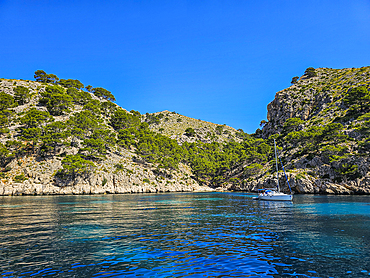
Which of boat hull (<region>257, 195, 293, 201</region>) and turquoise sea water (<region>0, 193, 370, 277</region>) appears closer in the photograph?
turquoise sea water (<region>0, 193, 370, 277</region>)

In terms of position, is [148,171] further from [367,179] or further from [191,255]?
[191,255]

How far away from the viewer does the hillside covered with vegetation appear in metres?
94.3

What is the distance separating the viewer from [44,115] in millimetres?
126312

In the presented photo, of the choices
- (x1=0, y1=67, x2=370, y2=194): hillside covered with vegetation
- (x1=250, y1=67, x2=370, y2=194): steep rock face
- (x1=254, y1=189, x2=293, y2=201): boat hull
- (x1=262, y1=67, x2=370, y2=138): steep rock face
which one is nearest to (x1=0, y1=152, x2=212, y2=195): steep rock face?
(x1=0, y1=67, x2=370, y2=194): hillside covered with vegetation

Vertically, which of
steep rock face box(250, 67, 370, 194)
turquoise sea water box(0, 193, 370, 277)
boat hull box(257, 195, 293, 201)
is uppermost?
steep rock face box(250, 67, 370, 194)

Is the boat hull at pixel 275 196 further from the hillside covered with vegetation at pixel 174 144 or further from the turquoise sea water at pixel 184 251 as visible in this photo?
the hillside covered with vegetation at pixel 174 144

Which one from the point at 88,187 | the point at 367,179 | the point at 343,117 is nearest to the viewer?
the point at 367,179

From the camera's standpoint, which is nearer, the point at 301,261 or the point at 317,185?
the point at 301,261

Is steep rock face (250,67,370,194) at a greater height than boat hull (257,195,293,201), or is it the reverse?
steep rock face (250,67,370,194)

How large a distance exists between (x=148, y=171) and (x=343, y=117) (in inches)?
4259

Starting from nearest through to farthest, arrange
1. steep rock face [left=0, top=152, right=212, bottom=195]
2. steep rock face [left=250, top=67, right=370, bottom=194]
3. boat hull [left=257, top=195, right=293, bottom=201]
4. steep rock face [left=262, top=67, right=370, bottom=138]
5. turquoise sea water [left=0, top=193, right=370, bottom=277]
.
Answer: turquoise sea water [left=0, top=193, right=370, bottom=277]
boat hull [left=257, top=195, right=293, bottom=201]
steep rock face [left=250, top=67, right=370, bottom=194]
steep rock face [left=0, top=152, right=212, bottom=195]
steep rock face [left=262, top=67, right=370, bottom=138]

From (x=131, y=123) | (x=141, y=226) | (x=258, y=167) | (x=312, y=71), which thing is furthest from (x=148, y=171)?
(x=312, y=71)

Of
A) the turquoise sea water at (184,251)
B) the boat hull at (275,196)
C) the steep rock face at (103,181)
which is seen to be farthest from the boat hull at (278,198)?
the steep rock face at (103,181)

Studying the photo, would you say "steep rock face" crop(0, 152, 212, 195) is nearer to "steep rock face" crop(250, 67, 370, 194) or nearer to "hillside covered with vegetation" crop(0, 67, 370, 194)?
"hillside covered with vegetation" crop(0, 67, 370, 194)
